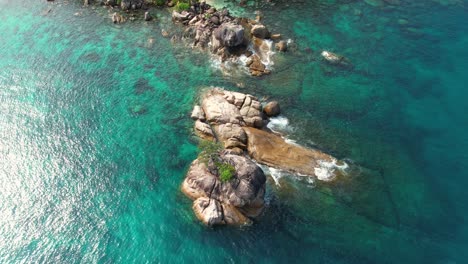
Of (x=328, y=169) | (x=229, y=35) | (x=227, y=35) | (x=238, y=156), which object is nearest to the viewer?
(x=238, y=156)

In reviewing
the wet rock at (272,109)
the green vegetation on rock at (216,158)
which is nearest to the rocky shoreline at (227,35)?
the wet rock at (272,109)

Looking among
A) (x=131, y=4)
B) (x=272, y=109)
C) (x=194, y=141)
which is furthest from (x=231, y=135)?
(x=131, y=4)

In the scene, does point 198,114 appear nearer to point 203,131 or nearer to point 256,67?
point 203,131

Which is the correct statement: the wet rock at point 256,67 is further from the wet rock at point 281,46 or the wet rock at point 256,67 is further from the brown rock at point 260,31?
the brown rock at point 260,31

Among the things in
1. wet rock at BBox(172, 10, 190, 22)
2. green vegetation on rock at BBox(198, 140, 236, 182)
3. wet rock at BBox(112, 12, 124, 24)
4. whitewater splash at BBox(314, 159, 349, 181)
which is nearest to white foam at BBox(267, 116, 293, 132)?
whitewater splash at BBox(314, 159, 349, 181)

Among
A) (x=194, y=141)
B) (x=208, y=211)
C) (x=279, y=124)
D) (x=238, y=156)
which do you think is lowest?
(x=208, y=211)

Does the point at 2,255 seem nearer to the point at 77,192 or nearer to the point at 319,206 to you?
the point at 77,192
